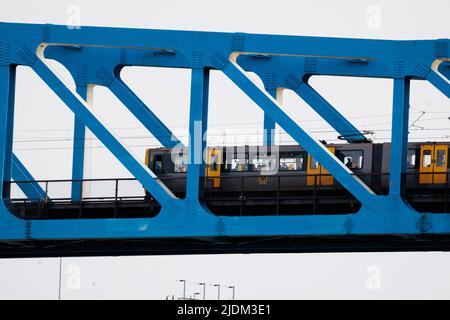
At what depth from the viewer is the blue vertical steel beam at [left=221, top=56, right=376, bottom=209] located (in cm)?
6412

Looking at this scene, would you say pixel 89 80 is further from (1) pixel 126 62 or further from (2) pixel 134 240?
(2) pixel 134 240

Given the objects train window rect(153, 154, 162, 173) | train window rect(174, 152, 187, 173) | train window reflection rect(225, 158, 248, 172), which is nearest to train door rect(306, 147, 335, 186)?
train window reflection rect(225, 158, 248, 172)

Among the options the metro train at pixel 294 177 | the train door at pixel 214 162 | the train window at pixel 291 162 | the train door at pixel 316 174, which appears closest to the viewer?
the metro train at pixel 294 177

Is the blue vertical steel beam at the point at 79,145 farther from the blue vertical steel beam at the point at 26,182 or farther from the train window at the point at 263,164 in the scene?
the train window at the point at 263,164

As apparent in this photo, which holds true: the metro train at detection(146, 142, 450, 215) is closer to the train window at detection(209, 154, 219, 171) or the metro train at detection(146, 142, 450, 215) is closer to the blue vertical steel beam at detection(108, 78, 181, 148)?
the train window at detection(209, 154, 219, 171)

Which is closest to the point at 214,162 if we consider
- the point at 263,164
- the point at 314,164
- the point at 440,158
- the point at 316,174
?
the point at 263,164

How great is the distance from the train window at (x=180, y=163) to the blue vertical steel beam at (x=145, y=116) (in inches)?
96.0

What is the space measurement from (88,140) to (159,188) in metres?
8.58

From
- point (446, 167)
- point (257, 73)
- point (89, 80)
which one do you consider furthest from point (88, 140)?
point (446, 167)

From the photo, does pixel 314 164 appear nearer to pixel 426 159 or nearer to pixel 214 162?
pixel 426 159

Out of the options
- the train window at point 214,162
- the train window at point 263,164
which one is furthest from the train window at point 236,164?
the train window at point 214,162

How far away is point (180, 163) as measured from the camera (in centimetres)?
7781

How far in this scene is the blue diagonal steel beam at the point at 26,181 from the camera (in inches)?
2776

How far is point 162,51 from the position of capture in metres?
73.4
